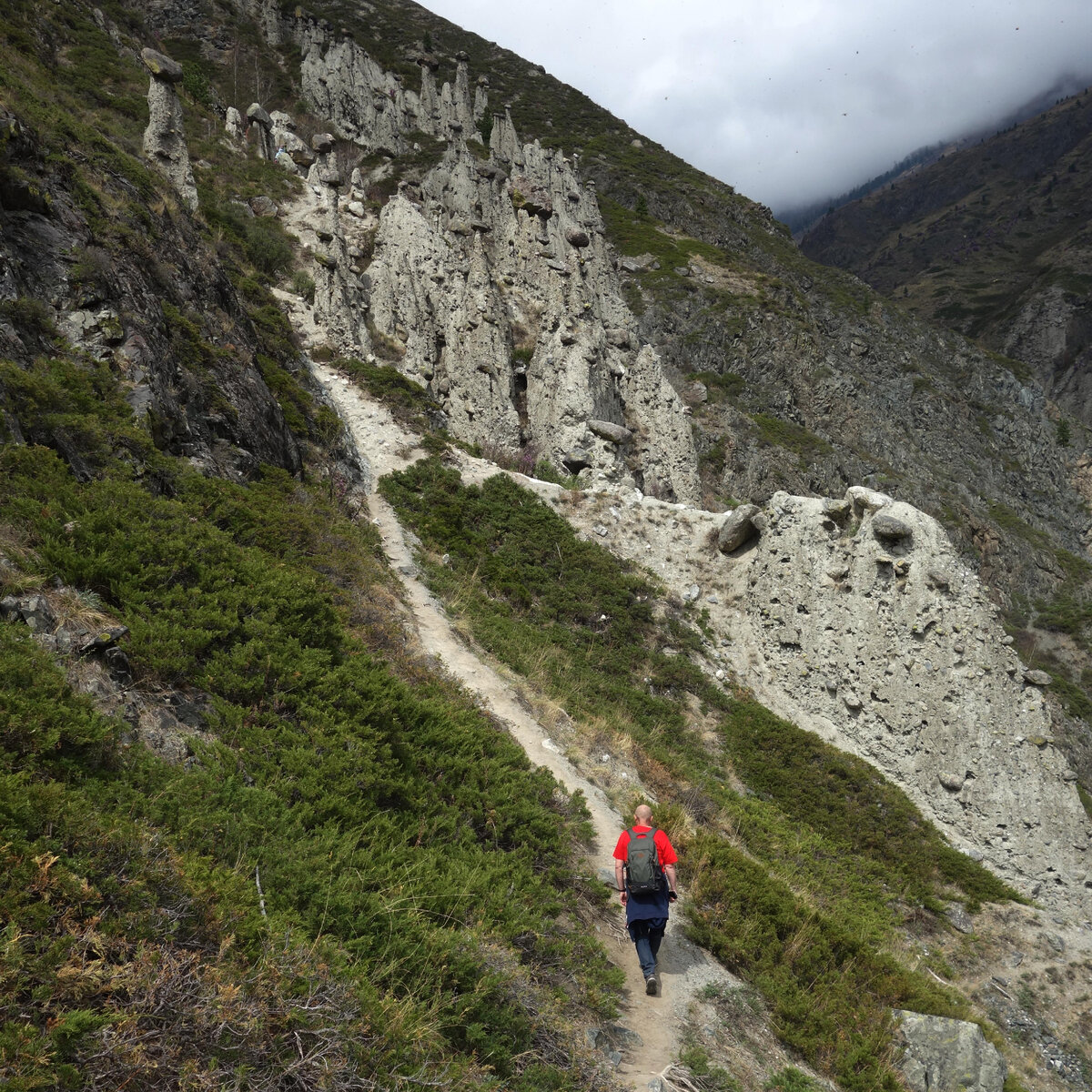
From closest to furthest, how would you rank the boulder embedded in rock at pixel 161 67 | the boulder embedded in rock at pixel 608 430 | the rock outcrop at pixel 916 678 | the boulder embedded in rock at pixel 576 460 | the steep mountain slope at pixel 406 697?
the steep mountain slope at pixel 406 697
the rock outcrop at pixel 916 678
the boulder embedded in rock at pixel 161 67
the boulder embedded in rock at pixel 576 460
the boulder embedded in rock at pixel 608 430

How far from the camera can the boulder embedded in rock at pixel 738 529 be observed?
57.9 feet

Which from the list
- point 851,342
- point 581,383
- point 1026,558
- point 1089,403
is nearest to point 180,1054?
point 581,383

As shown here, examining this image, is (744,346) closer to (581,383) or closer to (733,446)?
(733,446)

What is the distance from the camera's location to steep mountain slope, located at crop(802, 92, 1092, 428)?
11088cm

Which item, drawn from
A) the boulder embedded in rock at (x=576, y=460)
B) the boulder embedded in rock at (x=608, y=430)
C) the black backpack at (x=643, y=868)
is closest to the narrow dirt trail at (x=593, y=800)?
the black backpack at (x=643, y=868)

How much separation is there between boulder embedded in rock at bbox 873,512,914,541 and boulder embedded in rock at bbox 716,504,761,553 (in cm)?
325

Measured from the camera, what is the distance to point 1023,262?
146 meters

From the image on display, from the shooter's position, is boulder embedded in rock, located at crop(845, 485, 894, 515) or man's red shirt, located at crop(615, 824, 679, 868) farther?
boulder embedded in rock, located at crop(845, 485, 894, 515)

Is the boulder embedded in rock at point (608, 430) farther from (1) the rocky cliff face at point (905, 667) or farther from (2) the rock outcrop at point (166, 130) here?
(2) the rock outcrop at point (166, 130)

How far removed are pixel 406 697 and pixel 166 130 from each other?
25907 millimetres

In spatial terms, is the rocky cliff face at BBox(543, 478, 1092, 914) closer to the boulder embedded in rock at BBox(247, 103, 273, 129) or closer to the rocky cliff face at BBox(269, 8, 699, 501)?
the rocky cliff face at BBox(269, 8, 699, 501)

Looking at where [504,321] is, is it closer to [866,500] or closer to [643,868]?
[866,500]

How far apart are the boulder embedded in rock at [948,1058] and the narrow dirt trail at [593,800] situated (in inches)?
67.4

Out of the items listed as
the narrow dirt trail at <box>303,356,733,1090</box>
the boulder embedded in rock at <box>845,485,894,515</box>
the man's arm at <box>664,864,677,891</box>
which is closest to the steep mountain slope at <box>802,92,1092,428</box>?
the boulder embedded in rock at <box>845,485,894,515</box>
